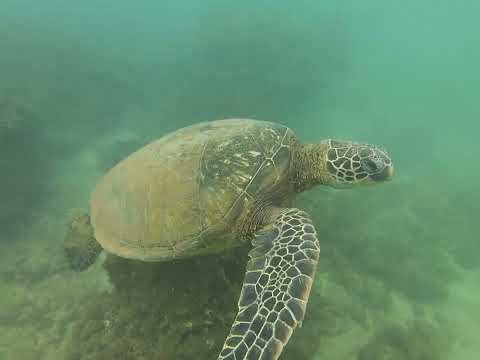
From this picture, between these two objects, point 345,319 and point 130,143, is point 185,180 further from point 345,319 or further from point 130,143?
point 130,143

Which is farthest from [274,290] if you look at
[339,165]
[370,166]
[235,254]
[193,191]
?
[370,166]

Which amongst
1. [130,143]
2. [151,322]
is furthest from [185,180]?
[130,143]

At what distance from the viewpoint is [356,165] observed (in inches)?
115

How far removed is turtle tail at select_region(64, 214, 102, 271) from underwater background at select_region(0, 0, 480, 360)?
400 mm

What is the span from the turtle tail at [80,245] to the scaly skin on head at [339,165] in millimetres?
2813

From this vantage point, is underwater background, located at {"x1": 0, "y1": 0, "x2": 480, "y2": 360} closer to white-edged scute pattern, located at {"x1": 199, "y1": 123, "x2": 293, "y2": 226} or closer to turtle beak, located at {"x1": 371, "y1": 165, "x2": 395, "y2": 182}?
white-edged scute pattern, located at {"x1": 199, "y1": 123, "x2": 293, "y2": 226}

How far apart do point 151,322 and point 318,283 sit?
2.24m

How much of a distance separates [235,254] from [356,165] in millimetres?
1641

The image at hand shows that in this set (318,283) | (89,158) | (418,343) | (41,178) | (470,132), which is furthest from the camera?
(470,132)

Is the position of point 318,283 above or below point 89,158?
above

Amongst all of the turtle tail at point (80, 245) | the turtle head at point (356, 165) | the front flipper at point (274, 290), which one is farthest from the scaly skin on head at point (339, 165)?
the turtle tail at point (80, 245)

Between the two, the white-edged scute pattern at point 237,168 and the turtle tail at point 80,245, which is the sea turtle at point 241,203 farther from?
the turtle tail at point 80,245

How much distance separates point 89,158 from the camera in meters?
8.09

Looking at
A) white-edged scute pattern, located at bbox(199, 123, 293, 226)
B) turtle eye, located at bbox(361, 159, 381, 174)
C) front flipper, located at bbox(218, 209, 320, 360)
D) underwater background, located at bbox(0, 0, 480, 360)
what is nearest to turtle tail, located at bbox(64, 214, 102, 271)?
underwater background, located at bbox(0, 0, 480, 360)
